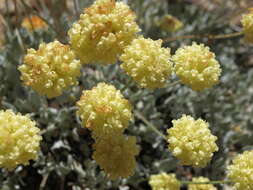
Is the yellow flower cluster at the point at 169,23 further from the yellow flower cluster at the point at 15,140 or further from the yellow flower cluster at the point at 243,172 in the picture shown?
the yellow flower cluster at the point at 15,140

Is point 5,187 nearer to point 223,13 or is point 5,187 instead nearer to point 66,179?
point 66,179

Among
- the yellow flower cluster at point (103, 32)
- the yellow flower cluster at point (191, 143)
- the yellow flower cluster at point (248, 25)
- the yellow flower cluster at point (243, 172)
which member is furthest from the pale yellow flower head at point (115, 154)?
the yellow flower cluster at point (248, 25)

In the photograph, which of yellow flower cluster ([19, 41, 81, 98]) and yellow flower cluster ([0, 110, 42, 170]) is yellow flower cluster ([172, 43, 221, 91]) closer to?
yellow flower cluster ([19, 41, 81, 98])

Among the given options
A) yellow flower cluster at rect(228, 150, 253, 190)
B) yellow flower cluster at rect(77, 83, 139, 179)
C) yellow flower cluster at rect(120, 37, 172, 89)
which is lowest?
yellow flower cluster at rect(228, 150, 253, 190)

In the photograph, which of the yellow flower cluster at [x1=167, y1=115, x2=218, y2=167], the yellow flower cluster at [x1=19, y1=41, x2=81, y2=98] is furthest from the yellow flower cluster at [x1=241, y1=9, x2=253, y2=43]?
the yellow flower cluster at [x1=19, y1=41, x2=81, y2=98]

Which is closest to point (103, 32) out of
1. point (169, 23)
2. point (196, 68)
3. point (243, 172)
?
point (196, 68)

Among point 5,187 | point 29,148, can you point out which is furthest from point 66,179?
point 29,148
